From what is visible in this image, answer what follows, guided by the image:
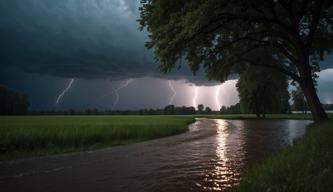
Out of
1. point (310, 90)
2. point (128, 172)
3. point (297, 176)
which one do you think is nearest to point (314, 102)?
point (310, 90)

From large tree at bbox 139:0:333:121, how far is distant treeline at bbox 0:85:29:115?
13883 centimetres

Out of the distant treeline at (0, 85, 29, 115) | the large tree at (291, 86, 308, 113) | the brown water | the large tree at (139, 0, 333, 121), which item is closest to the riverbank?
the brown water

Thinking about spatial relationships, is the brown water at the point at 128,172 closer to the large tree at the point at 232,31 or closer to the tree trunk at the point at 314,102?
the large tree at the point at 232,31

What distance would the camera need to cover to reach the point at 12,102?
14975 cm

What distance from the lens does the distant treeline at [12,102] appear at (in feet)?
475

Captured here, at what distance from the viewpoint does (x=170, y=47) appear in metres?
21.9

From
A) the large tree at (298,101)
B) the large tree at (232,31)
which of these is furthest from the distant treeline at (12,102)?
the large tree at (232,31)

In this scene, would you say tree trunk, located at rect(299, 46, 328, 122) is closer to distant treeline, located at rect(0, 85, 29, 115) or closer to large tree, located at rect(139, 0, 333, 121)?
large tree, located at rect(139, 0, 333, 121)

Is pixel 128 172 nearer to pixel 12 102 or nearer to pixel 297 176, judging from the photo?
pixel 297 176

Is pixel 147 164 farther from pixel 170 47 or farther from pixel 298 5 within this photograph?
pixel 298 5

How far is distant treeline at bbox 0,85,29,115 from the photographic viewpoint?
144750 millimetres

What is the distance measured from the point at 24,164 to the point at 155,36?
1275cm

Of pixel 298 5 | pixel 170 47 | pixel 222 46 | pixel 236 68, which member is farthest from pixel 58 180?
pixel 236 68

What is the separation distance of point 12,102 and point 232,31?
147 metres
